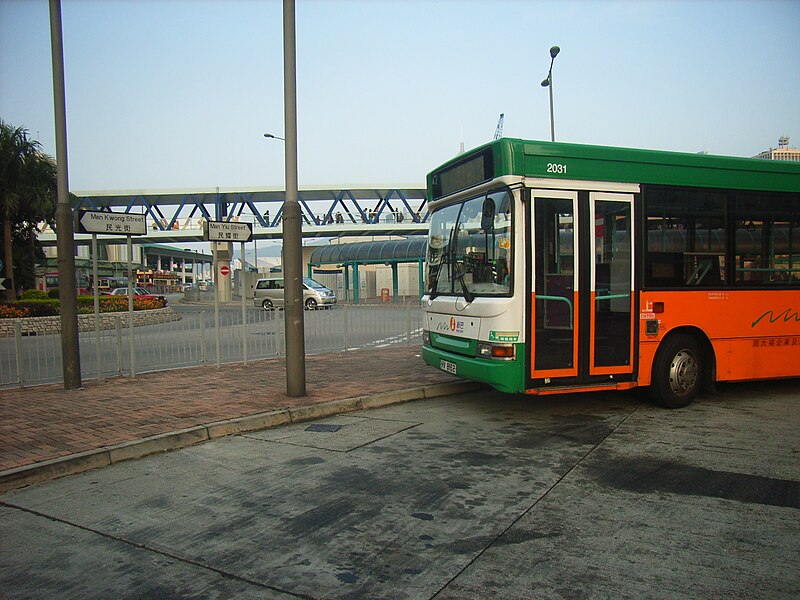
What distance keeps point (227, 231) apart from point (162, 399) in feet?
13.4

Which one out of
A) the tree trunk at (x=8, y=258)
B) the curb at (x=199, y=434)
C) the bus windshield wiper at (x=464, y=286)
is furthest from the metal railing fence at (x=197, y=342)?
the tree trunk at (x=8, y=258)

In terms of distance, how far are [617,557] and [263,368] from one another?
28.0ft

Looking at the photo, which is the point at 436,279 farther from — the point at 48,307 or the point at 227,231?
the point at 48,307

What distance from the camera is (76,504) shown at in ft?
15.4

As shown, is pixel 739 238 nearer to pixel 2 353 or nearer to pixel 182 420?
pixel 182 420

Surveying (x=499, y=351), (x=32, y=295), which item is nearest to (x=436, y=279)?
(x=499, y=351)

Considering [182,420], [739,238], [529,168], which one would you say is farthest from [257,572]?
[739,238]

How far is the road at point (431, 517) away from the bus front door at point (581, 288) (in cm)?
76

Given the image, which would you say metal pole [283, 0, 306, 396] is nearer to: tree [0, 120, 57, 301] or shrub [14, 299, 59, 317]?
shrub [14, 299, 59, 317]

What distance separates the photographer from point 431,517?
4195 millimetres

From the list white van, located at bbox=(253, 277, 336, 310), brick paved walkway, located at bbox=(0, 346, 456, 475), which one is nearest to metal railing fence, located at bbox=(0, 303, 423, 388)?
brick paved walkway, located at bbox=(0, 346, 456, 475)

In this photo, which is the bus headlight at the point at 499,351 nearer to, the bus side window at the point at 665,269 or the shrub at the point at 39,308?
the bus side window at the point at 665,269

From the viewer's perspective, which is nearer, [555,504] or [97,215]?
[555,504]

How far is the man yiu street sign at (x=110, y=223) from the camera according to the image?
9266mm
